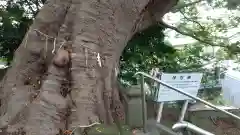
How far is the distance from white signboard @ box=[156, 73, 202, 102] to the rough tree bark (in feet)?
1.66

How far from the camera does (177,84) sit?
4129 millimetres

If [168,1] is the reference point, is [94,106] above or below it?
below

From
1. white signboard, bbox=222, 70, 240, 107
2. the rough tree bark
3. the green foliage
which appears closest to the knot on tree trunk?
the rough tree bark

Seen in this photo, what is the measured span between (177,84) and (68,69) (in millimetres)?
1344

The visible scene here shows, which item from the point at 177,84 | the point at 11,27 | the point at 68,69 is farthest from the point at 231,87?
the point at 68,69

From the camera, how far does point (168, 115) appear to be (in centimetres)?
464

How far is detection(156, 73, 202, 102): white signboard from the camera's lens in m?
3.87

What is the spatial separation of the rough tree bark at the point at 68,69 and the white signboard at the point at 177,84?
19.9 inches

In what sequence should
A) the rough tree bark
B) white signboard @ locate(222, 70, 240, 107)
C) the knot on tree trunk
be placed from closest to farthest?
the rough tree bark → the knot on tree trunk → white signboard @ locate(222, 70, 240, 107)

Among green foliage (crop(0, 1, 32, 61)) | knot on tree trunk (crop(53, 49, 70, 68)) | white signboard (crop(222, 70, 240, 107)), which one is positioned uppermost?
green foliage (crop(0, 1, 32, 61))

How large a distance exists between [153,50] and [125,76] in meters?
0.82

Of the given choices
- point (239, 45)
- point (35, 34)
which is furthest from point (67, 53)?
point (239, 45)

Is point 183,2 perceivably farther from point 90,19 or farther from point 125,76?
point 90,19

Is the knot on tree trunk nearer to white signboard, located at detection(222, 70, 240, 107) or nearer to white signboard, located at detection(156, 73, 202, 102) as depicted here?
white signboard, located at detection(156, 73, 202, 102)
